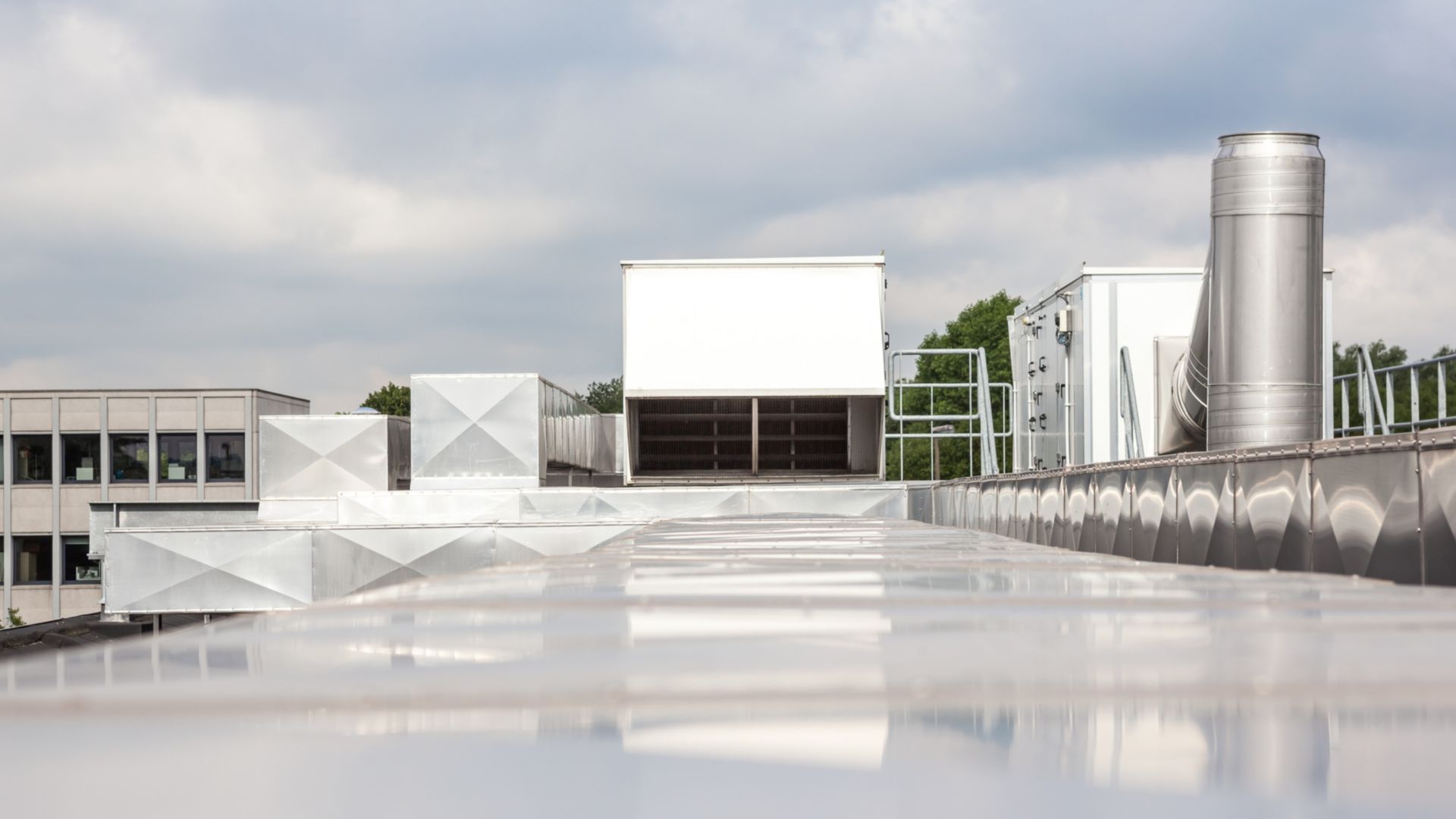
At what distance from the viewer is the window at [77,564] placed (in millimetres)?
46281

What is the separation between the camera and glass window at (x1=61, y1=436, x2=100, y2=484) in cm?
4706

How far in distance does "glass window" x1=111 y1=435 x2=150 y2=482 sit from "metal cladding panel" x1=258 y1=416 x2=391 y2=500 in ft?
103

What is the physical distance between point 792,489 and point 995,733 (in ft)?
45.8

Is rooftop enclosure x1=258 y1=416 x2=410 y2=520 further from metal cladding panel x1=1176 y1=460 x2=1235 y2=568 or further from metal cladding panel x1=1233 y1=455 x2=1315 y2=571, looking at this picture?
metal cladding panel x1=1233 y1=455 x2=1315 y2=571

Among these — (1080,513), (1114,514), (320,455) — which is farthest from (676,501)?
(1114,514)

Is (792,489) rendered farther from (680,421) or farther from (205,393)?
(205,393)

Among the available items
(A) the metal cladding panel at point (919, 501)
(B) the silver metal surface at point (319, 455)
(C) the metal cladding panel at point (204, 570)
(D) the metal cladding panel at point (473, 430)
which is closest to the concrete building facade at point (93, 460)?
(B) the silver metal surface at point (319, 455)

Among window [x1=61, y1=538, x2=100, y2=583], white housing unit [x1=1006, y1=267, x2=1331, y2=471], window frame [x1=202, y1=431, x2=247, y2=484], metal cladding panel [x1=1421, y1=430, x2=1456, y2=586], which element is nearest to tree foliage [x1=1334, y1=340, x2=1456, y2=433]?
white housing unit [x1=1006, y1=267, x2=1331, y2=471]

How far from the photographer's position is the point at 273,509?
19047 millimetres

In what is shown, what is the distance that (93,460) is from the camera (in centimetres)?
4716

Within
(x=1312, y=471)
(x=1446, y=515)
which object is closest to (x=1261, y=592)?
(x=1446, y=515)

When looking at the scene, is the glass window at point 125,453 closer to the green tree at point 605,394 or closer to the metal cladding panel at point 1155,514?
the metal cladding panel at point 1155,514

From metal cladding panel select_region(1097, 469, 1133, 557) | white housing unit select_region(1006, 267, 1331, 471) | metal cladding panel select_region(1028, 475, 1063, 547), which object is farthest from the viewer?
white housing unit select_region(1006, 267, 1331, 471)

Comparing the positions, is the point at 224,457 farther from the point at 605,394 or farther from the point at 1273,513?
the point at 605,394
